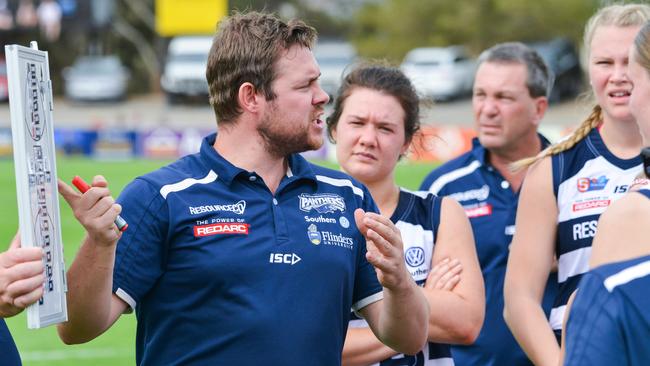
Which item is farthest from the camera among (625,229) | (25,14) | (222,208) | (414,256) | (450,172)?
(25,14)

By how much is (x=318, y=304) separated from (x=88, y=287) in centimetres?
72

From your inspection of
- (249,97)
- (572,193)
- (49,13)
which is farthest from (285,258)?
(49,13)

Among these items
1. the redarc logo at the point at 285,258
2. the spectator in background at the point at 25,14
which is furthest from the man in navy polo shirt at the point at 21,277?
the spectator in background at the point at 25,14

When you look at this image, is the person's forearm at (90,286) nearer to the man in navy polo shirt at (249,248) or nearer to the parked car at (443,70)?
the man in navy polo shirt at (249,248)

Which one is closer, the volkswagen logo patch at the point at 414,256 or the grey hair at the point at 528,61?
the volkswagen logo patch at the point at 414,256

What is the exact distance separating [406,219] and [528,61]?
5.65 feet

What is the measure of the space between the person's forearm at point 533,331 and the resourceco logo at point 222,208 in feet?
4.05

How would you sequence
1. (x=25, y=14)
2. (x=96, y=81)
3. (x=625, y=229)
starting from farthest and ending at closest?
(x=96, y=81)
(x=25, y=14)
(x=625, y=229)

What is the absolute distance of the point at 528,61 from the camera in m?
5.53

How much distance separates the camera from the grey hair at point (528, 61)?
18.0ft

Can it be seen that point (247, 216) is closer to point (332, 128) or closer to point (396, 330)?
point (396, 330)

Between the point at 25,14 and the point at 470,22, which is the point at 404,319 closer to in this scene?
the point at 25,14

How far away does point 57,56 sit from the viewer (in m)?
44.9

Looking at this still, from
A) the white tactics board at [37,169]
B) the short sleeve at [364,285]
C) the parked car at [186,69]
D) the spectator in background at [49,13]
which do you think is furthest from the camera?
the parked car at [186,69]
